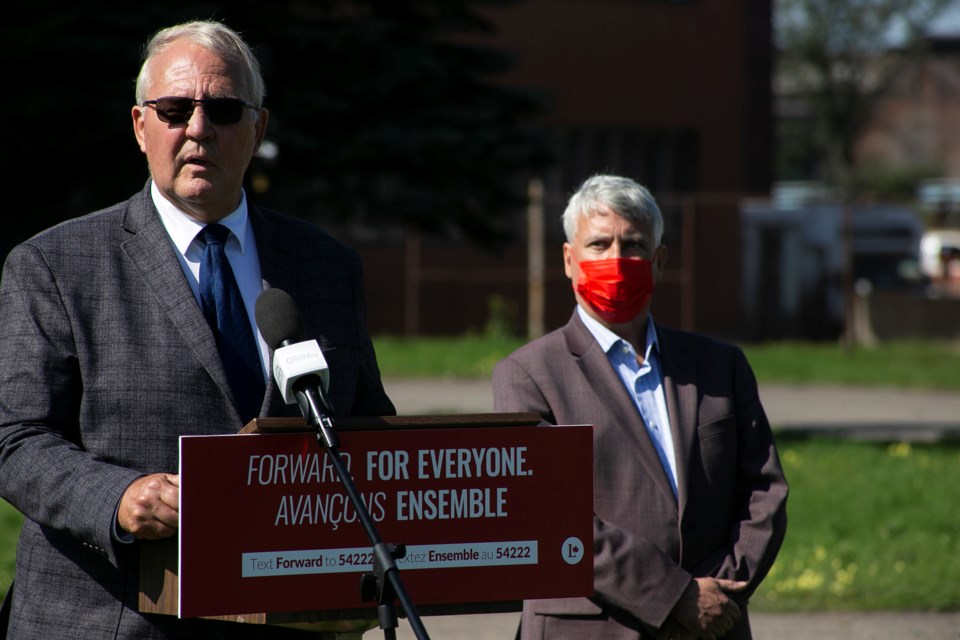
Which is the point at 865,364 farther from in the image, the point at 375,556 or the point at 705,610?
the point at 375,556

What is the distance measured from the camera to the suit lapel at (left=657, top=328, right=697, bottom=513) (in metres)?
4.04

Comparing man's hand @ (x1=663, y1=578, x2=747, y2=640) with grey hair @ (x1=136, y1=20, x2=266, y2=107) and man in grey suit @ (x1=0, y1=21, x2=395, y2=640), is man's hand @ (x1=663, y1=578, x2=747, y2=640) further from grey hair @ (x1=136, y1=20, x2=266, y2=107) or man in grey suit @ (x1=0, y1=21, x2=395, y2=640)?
grey hair @ (x1=136, y1=20, x2=266, y2=107)

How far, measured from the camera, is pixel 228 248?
3188mm

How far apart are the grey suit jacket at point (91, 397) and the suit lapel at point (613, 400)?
1.18 m

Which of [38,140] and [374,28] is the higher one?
[374,28]

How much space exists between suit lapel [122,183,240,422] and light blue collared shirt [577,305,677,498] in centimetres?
153

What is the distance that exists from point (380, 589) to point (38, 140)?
24.8 ft

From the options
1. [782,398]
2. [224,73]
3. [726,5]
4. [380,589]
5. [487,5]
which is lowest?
[782,398]

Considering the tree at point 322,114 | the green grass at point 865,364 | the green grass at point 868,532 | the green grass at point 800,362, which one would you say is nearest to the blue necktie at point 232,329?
the green grass at point 868,532

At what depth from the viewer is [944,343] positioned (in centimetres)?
2392

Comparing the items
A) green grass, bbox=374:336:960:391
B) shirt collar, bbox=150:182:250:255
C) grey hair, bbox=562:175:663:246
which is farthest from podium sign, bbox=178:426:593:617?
green grass, bbox=374:336:960:391

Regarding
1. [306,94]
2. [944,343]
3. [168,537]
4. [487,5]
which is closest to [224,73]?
[168,537]

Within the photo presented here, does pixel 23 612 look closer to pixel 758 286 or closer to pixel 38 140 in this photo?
pixel 38 140

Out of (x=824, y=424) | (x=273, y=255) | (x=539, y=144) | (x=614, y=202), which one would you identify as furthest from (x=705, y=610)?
(x=824, y=424)
